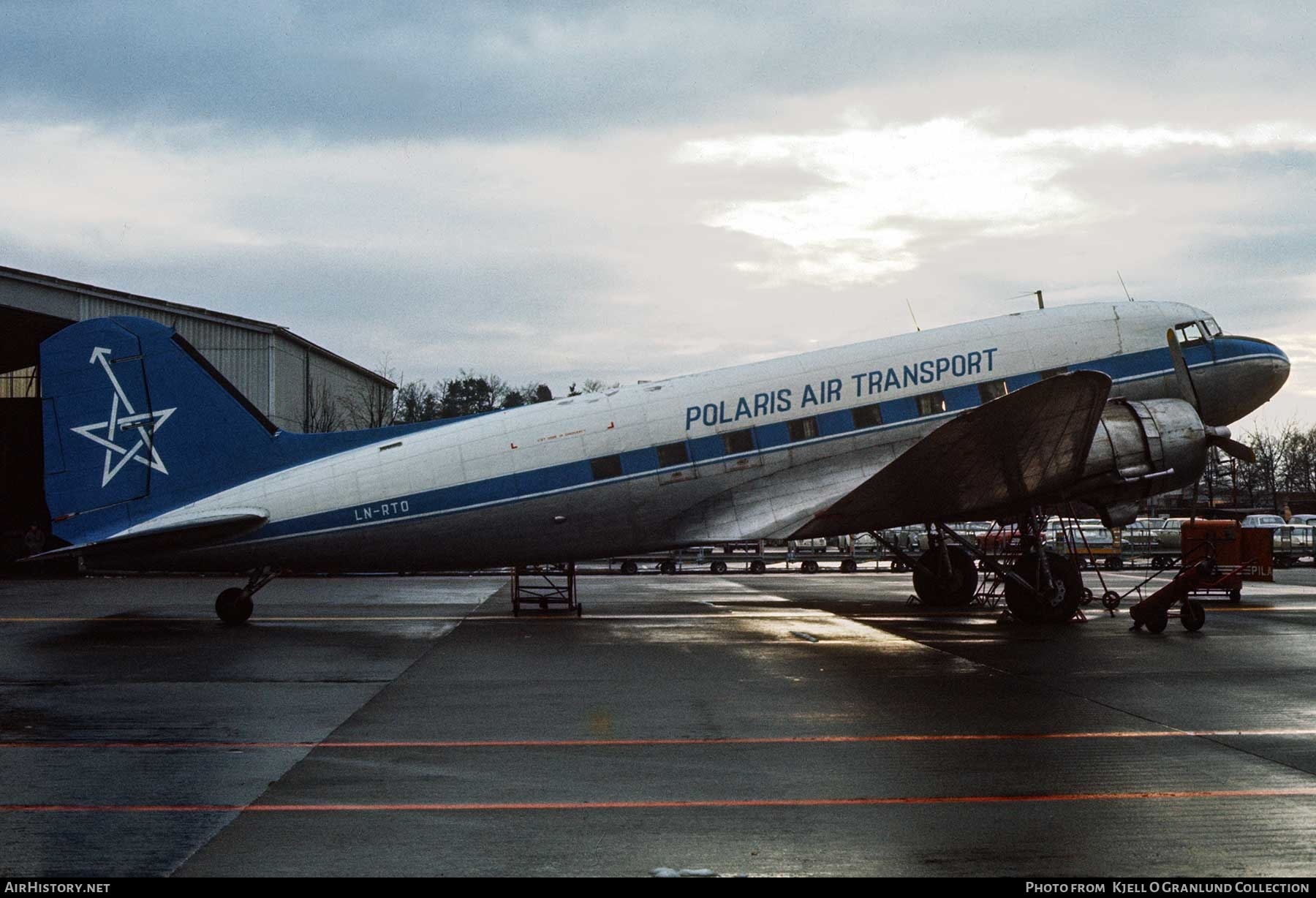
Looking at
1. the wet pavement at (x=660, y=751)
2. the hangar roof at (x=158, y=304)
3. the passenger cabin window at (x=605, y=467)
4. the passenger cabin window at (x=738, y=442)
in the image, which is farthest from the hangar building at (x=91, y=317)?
the passenger cabin window at (x=738, y=442)

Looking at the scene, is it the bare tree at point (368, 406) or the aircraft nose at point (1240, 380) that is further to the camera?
the bare tree at point (368, 406)

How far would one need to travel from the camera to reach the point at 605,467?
18.6 m

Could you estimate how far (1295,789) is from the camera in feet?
24.7

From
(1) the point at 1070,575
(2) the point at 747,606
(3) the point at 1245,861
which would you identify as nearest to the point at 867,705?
(3) the point at 1245,861

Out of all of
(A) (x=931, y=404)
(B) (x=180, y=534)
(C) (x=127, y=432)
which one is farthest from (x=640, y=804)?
(C) (x=127, y=432)

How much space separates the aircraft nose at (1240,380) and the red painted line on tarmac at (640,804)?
1429 cm

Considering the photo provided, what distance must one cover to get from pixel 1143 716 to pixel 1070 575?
30.1 feet

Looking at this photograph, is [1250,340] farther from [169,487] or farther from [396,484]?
[169,487]

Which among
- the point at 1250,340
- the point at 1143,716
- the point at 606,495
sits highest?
the point at 1250,340

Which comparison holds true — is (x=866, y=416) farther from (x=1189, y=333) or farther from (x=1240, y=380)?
(x=1240, y=380)

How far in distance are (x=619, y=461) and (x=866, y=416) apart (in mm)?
4502

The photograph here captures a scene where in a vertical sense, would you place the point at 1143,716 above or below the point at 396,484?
below

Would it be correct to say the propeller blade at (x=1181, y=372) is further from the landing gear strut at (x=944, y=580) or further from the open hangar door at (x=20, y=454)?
the open hangar door at (x=20, y=454)

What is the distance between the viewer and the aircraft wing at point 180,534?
17156 mm
